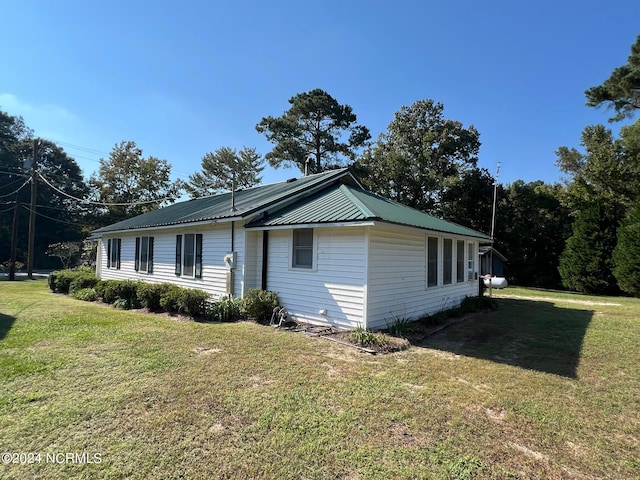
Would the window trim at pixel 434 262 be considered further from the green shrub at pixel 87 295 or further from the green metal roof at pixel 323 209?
the green shrub at pixel 87 295

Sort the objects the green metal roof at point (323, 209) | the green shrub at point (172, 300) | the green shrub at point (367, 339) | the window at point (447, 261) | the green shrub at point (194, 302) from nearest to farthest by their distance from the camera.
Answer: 1. the green shrub at point (367, 339)
2. the green metal roof at point (323, 209)
3. the green shrub at point (194, 302)
4. the green shrub at point (172, 300)
5. the window at point (447, 261)

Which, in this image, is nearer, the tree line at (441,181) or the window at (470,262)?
the window at (470,262)

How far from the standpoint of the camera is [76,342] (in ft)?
20.9

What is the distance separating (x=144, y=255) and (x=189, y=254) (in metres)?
3.96

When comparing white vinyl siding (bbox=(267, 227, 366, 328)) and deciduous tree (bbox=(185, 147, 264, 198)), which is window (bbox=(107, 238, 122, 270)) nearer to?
white vinyl siding (bbox=(267, 227, 366, 328))

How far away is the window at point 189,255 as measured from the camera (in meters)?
11.2

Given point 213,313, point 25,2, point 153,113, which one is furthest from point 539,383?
point 153,113

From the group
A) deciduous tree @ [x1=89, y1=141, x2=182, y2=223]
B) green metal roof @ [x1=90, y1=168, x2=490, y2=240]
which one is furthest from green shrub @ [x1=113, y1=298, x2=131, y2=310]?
deciduous tree @ [x1=89, y1=141, x2=182, y2=223]

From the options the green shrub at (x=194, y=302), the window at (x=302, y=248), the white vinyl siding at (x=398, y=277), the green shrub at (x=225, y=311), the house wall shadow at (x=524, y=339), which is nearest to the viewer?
the house wall shadow at (x=524, y=339)

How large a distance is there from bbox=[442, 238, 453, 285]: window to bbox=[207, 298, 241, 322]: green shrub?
6.38m

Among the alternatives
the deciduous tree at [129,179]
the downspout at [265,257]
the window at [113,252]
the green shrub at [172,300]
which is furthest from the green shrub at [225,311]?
the deciduous tree at [129,179]

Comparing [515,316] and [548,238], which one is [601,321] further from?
[548,238]

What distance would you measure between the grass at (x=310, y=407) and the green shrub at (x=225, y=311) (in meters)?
1.70

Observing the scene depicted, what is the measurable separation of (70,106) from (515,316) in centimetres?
2030
